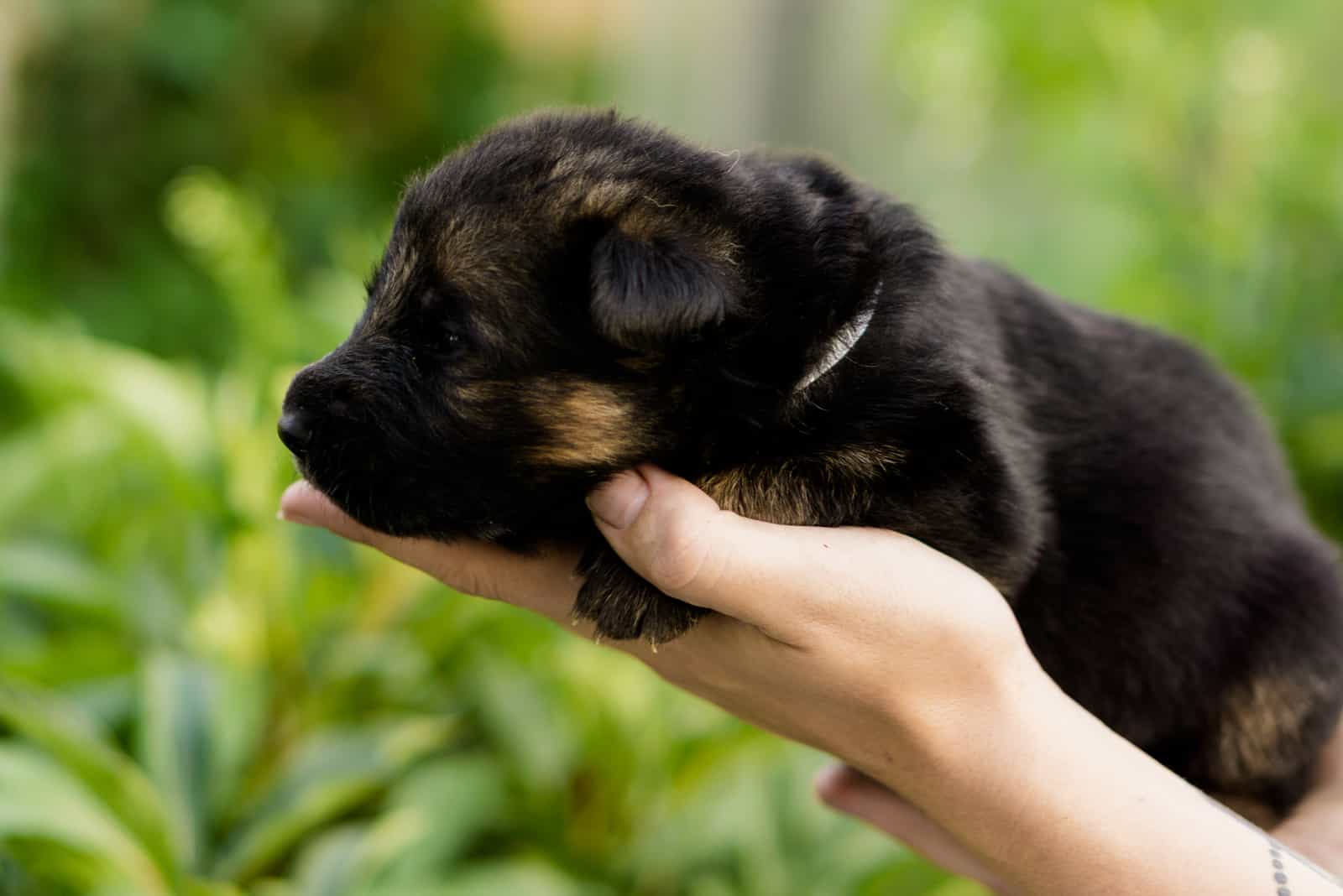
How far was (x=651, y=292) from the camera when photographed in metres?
1.74

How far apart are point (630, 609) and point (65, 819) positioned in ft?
5.62

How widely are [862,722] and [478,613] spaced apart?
94.0 inches

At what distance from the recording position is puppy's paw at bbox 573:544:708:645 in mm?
1985

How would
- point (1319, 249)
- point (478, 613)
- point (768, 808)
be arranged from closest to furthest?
1. point (768, 808)
2. point (478, 613)
3. point (1319, 249)

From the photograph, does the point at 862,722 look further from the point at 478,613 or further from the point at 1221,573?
the point at 478,613

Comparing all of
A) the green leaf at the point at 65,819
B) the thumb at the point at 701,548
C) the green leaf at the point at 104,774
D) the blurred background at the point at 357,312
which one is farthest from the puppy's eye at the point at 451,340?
the green leaf at the point at 104,774

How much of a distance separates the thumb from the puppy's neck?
0.26 metres

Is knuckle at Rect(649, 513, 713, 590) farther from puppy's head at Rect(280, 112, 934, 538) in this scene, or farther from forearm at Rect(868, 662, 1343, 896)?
forearm at Rect(868, 662, 1343, 896)

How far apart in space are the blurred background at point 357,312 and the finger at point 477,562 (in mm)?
887

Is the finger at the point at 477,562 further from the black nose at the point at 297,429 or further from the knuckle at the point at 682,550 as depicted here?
the knuckle at the point at 682,550

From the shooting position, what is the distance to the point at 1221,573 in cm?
233

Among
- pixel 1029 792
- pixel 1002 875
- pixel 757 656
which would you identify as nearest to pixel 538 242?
pixel 757 656

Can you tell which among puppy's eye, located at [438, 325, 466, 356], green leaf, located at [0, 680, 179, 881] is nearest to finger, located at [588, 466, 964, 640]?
puppy's eye, located at [438, 325, 466, 356]

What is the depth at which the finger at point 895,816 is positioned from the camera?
2.43 meters
